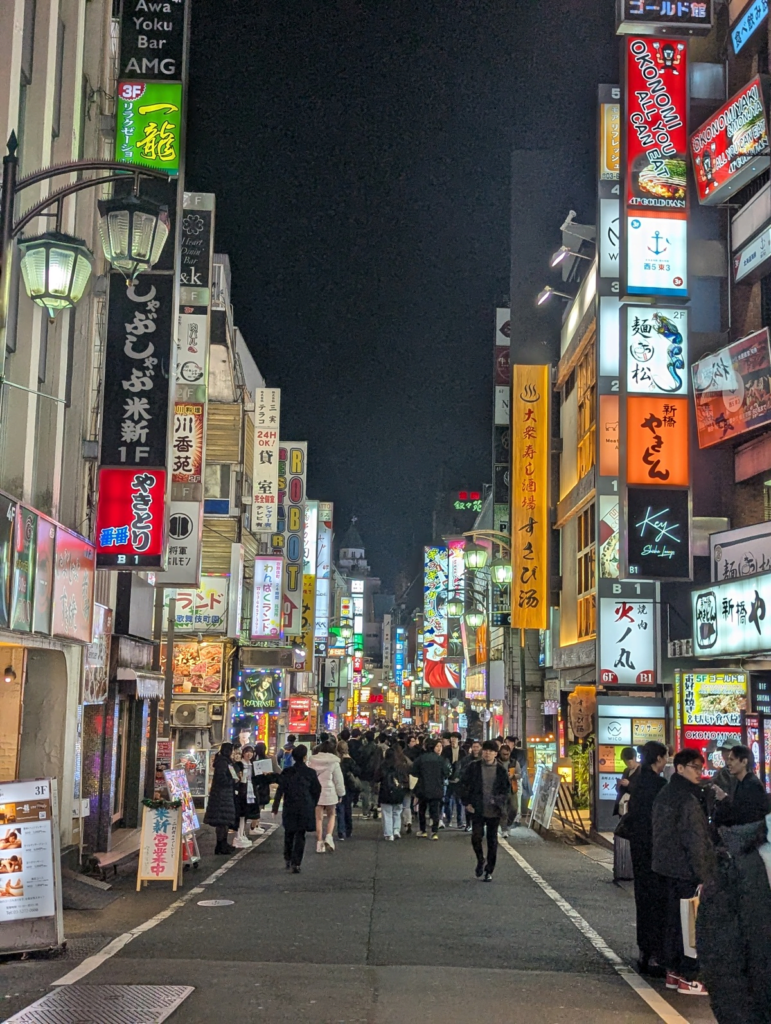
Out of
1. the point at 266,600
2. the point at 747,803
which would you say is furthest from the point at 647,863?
the point at 266,600

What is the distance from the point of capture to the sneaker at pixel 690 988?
29.9 feet

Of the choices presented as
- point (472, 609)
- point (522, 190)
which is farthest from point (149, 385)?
point (522, 190)

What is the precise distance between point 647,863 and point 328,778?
395 inches

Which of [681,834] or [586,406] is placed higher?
[586,406]

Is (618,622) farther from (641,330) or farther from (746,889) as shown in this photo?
(746,889)

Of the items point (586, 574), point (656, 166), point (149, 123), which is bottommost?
point (586, 574)

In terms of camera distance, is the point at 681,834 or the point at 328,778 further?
the point at 328,778

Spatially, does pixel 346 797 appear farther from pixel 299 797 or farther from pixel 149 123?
pixel 149 123

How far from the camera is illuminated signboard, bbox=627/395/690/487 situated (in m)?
23.4

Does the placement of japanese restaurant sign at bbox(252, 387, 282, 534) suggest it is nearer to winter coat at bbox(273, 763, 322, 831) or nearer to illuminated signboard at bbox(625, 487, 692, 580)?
illuminated signboard at bbox(625, 487, 692, 580)

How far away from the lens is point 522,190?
5428cm

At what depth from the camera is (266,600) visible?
40.3 meters

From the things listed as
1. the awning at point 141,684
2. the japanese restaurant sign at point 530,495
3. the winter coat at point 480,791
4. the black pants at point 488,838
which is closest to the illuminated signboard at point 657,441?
the winter coat at point 480,791

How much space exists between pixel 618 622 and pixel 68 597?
47.7ft
